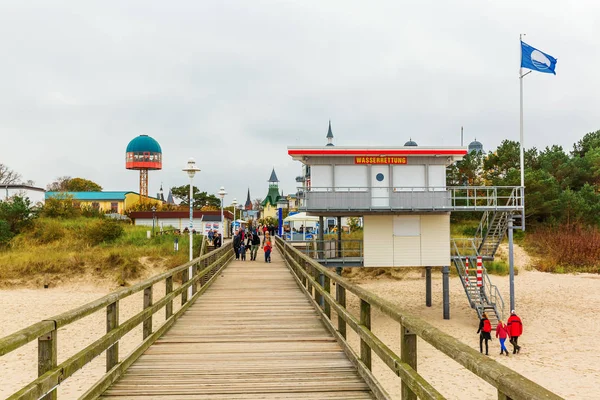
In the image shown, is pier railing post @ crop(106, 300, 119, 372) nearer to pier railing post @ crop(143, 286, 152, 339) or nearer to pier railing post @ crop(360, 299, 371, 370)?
pier railing post @ crop(143, 286, 152, 339)

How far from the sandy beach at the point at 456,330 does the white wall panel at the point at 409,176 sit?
6.32 m

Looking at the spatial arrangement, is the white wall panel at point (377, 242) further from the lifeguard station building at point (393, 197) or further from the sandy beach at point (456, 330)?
the sandy beach at point (456, 330)

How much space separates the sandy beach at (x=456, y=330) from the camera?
14.4 meters

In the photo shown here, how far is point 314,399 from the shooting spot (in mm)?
5012

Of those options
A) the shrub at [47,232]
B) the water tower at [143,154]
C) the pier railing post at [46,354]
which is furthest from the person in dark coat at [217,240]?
the water tower at [143,154]

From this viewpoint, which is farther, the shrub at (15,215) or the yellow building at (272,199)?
the yellow building at (272,199)

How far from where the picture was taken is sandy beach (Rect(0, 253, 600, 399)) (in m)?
14.4

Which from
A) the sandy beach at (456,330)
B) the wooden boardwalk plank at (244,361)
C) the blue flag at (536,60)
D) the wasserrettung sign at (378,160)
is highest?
the blue flag at (536,60)

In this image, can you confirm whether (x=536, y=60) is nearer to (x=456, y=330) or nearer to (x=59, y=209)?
(x=456, y=330)

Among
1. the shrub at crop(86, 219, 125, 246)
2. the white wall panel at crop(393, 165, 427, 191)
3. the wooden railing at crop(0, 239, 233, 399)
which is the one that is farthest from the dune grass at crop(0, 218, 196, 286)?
the wooden railing at crop(0, 239, 233, 399)

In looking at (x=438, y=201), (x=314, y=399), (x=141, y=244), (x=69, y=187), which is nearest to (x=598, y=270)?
(x=438, y=201)

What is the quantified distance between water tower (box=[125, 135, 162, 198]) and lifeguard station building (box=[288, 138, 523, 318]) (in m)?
53.8

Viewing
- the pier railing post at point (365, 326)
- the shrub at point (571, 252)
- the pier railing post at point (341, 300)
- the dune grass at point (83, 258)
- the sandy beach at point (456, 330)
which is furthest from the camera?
the shrub at point (571, 252)

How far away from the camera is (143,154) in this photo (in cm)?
7081
